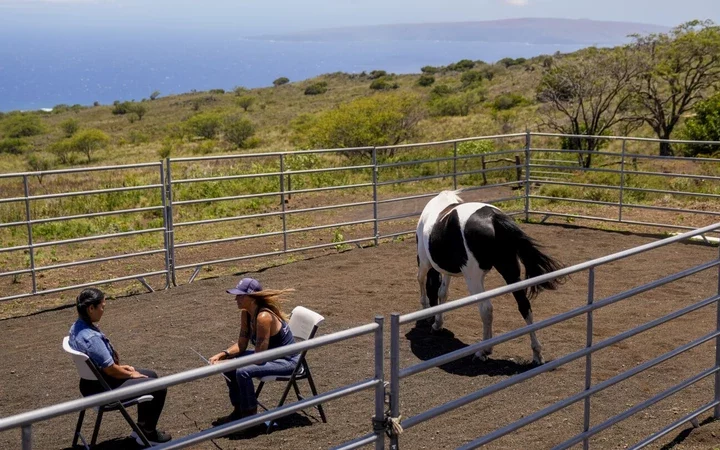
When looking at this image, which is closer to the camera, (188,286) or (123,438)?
(123,438)

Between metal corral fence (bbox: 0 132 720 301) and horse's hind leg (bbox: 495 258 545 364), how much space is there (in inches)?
145

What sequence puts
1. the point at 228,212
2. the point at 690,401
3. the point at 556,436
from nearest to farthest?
the point at 556,436
the point at 690,401
the point at 228,212

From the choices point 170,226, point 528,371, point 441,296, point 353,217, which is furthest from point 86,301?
point 353,217

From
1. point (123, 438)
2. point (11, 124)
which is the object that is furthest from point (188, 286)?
point (11, 124)

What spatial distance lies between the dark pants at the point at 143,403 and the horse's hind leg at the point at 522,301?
2961 millimetres

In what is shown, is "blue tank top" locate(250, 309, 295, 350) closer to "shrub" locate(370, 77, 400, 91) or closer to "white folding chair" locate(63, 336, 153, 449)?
"white folding chair" locate(63, 336, 153, 449)

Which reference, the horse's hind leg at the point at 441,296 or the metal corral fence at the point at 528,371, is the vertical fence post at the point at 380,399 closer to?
the metal corral fence at the point at 528,371

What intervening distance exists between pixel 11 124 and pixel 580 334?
48360 millimetres

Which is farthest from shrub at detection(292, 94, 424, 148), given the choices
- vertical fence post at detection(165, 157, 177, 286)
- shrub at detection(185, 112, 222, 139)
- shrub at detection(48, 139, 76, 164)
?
vertical fence post at detection(165, 157, 177, 286)

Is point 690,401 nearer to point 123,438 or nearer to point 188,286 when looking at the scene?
point 123,438

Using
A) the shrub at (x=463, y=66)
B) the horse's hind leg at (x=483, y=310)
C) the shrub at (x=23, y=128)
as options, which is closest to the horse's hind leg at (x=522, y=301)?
the horse's hind leg at (x=483, y=310)

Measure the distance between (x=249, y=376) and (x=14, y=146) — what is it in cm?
3971

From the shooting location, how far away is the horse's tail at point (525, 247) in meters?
6.35

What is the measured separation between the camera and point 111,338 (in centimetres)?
749
